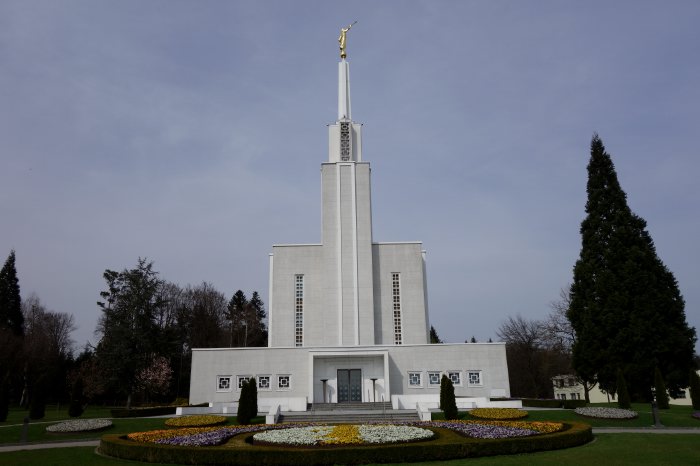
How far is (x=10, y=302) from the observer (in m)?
56.5

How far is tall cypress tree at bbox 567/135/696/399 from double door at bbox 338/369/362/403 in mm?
15586

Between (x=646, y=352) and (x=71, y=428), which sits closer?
(x=71, y=428)

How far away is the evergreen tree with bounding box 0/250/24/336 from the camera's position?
55.3 meters

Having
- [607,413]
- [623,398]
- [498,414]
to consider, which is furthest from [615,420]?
[498,414]

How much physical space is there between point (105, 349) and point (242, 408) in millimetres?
20936

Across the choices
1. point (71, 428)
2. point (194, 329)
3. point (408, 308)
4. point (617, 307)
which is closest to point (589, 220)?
point (617, 307)

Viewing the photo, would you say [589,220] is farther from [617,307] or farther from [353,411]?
[353,411]

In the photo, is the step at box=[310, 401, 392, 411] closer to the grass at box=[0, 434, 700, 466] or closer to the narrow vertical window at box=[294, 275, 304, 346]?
the narrow vertical window at box=[294, 275, 304, 346]

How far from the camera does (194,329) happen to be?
6012 cm

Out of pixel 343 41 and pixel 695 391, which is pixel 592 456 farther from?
pixel 343 41

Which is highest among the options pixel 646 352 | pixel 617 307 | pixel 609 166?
pixel 609 166

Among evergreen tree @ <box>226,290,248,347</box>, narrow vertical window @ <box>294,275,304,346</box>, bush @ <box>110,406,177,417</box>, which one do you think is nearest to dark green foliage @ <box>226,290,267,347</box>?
evergreen tree @ <box>226,290,248,347</box>

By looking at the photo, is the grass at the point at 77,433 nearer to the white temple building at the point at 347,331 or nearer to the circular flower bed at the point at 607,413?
the white temple building at the point at 347,331

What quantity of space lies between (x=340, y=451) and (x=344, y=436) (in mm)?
2164
